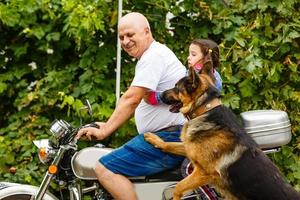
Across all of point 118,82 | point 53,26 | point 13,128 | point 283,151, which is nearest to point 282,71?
point 283,151

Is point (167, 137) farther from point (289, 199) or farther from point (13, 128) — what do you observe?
point (13, 128)

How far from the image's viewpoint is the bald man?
4.44 meters

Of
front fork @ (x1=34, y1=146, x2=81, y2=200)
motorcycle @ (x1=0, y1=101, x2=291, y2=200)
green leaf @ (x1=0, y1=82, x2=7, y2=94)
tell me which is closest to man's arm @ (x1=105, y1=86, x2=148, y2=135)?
motorcycle @ (x1=0, y1=101, x2=291, y2=200)

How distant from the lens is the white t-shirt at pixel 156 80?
442 centimetres

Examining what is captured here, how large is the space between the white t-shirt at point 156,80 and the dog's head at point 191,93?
0.73ft

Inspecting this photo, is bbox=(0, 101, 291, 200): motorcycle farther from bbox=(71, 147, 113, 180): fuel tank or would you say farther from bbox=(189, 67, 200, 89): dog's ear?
bbox=(189, 67, 200, 89): dog's ear

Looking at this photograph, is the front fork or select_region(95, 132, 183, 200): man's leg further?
the front fork

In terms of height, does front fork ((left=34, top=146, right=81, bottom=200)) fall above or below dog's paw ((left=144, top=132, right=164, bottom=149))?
below

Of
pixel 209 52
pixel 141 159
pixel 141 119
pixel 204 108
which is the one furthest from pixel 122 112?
pixel 209 52

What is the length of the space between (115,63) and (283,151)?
1.83 metres

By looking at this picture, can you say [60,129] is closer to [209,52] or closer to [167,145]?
[167,145]

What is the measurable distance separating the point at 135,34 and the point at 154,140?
742mm

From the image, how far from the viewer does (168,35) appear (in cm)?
670

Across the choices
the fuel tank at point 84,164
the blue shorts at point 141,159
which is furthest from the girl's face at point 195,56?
the fuel tank at point 84,164
